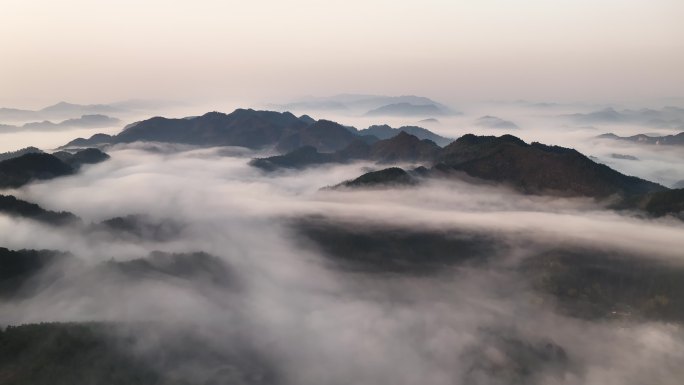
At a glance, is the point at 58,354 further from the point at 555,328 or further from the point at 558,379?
the point at 555,328

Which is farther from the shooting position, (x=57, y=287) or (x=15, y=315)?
(x=57, y=287)

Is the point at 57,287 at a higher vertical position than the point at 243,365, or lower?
higher

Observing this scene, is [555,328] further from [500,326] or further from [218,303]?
[218,303]

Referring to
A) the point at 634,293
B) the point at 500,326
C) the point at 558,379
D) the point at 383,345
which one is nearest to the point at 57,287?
the point at 383,345

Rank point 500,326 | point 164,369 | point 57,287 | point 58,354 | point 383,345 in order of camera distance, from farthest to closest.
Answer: point 500,326 < point 383,345 < point 57,287 < point 164,369 < point 58,354

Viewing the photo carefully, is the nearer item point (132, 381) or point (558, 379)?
point (132, 381)

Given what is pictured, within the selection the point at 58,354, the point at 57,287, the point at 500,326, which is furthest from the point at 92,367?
the point at 500,326

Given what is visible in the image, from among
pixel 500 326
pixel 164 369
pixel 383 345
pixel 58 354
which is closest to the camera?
pixel 58 354

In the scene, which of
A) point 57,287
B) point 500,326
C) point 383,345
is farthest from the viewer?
point 500,326

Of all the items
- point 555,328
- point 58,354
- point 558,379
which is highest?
point 58,354
